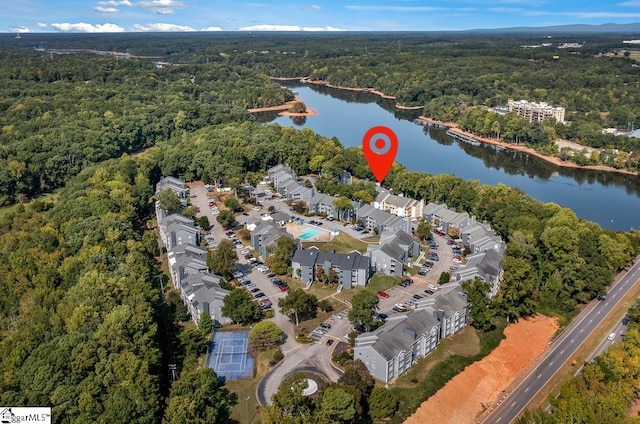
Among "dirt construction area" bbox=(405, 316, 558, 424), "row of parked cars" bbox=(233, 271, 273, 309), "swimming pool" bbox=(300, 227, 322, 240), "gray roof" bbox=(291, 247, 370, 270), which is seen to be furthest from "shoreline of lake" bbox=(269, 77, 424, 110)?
"dirt construction area" bbox=(405, 316, 558, 424)

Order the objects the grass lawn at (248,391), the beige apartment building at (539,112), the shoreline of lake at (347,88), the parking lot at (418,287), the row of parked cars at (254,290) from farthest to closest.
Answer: the shoreline of lake at (347,88), the beige apartment building at (539,112), the row of parked cars at (254,290), the parking lot at (418,287), the grass lawn at (248,391)

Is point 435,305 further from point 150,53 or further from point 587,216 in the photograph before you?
point 150,53

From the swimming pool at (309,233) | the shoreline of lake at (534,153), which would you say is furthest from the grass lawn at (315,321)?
the shoreline of lake at (534,153)

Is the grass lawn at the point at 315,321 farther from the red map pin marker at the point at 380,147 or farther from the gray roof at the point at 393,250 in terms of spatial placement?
the red map pin marker at the point at 380,147

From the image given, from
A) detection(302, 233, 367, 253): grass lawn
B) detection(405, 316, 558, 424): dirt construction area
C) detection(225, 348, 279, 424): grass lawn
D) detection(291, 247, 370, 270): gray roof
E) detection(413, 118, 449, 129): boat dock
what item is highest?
detection(291, 247, 370, 270): gray roof

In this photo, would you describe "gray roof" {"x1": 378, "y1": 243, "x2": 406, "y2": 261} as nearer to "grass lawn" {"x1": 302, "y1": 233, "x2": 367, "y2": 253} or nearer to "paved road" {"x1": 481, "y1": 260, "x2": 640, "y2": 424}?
"grass lawn" {"x1": 302, "y1": 233, "x2": 367, "y2": 253}

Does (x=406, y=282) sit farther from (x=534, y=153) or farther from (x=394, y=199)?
(x=534, y=153)
